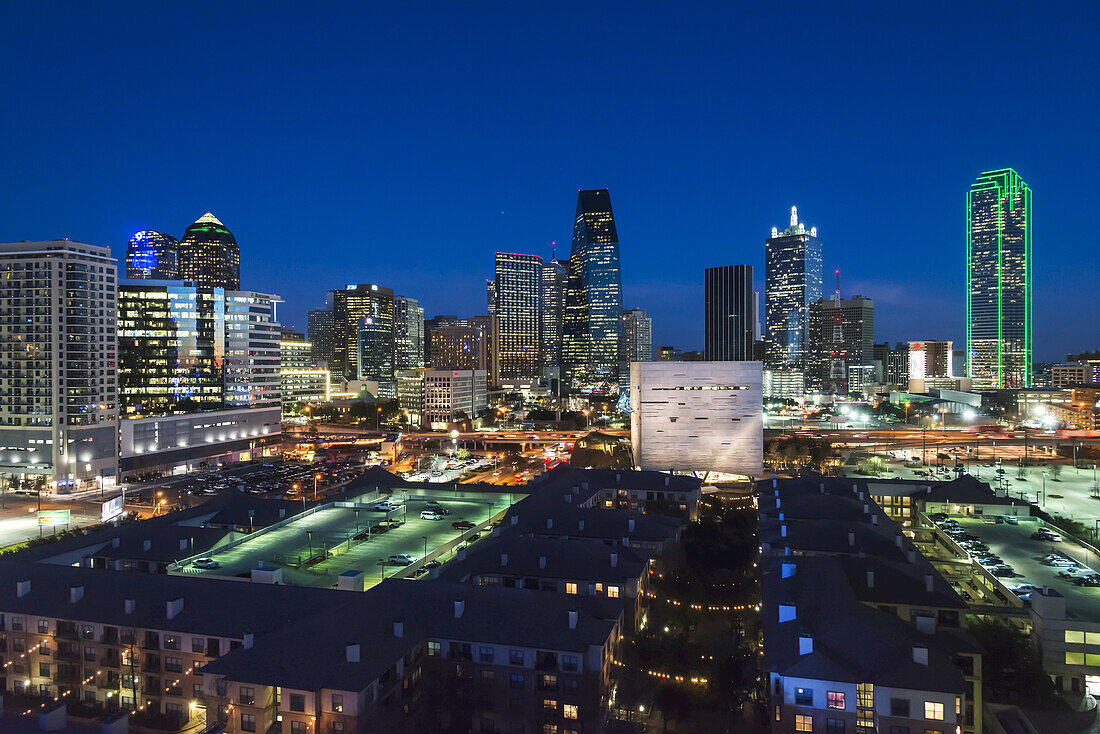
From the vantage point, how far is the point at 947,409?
390 feet

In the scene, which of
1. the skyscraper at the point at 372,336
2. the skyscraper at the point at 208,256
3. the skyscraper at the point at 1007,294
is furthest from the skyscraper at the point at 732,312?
the skyscraper at the point at 208,256

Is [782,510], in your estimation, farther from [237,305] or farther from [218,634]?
[237,305]

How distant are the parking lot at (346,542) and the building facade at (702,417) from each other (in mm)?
25272

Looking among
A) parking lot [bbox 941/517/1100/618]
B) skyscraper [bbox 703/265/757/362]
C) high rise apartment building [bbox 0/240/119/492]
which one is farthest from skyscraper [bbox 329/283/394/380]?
parking lot [bbox 941/517/1100/618]

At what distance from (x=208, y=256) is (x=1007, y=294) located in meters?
221

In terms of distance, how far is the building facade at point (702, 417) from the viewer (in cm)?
5672

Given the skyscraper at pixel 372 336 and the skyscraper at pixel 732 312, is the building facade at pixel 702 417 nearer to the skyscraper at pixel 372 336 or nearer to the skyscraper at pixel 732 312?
the skyscraper at pixel 372 336

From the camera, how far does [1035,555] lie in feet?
A: 88.4

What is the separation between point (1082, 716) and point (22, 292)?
2581 inches

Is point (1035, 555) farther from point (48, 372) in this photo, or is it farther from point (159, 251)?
point (159, 251)

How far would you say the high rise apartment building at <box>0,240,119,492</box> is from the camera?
51.3 m

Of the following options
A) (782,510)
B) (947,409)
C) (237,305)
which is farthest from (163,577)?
(947,409)

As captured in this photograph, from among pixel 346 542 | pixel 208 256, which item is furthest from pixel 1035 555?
pixel 208 256

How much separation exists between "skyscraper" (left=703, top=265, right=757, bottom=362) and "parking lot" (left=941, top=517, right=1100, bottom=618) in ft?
540
